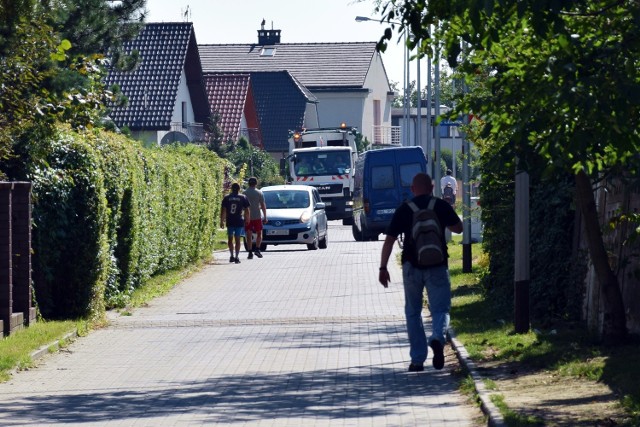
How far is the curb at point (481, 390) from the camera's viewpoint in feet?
29.9

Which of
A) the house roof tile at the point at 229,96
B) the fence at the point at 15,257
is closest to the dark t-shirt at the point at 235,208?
the fence at the point at 15,257

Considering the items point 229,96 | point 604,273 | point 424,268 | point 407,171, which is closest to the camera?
point 424,268

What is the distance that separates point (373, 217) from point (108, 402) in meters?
29.4

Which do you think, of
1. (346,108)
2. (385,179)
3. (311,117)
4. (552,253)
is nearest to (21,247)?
(552,253)

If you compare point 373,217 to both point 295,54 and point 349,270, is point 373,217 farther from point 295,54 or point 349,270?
point 295,54

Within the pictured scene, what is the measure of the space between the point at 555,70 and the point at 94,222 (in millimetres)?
9056

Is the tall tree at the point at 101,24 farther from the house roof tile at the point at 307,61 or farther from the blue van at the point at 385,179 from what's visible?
the house roof tile at the point at 307,61

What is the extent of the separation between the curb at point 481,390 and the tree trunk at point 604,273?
130 cm

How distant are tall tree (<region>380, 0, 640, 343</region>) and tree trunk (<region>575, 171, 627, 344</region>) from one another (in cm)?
176

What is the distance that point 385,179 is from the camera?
1563 inches

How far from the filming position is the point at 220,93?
7050 cm

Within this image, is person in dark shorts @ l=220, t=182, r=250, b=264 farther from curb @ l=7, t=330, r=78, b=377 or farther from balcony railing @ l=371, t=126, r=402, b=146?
balcony railing @ l=371, t=126, r=402, b=146

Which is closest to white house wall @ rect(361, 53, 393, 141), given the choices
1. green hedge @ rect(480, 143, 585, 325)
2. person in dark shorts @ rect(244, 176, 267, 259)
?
person in dark shorts @ rect(244, 176, 267, 259)

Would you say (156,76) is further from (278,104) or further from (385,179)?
(278,104)
